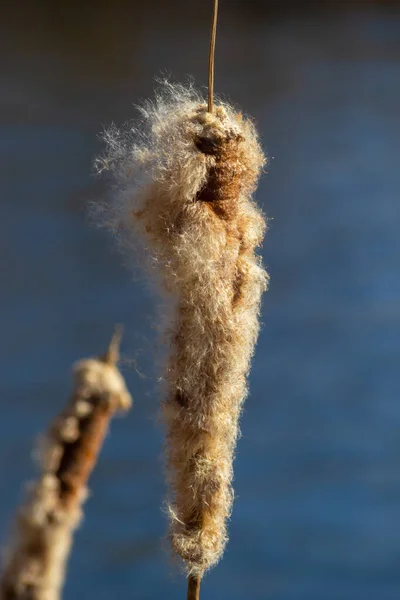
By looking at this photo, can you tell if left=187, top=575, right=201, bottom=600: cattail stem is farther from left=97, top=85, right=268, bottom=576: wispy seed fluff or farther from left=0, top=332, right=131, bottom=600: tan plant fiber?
left=0, top=332, right=131, bottom=600: tan plant fiber

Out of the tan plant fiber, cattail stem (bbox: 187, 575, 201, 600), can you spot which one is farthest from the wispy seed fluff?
the tan plant fiber

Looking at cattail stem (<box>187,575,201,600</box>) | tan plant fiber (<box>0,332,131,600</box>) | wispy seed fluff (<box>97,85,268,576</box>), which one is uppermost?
wispy seed fluff (<box>97,85,268,576</box>)

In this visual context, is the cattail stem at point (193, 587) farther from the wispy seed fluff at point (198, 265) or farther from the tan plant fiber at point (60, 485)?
the tan plant fiber at point (60, 485)

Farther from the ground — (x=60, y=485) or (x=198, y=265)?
(x=198, y=265)

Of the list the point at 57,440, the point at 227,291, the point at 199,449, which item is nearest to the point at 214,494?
the point at 199,449

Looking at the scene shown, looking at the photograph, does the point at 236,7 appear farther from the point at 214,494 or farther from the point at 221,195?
the point at 214,494

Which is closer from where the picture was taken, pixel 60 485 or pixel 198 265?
pixel 60 485
